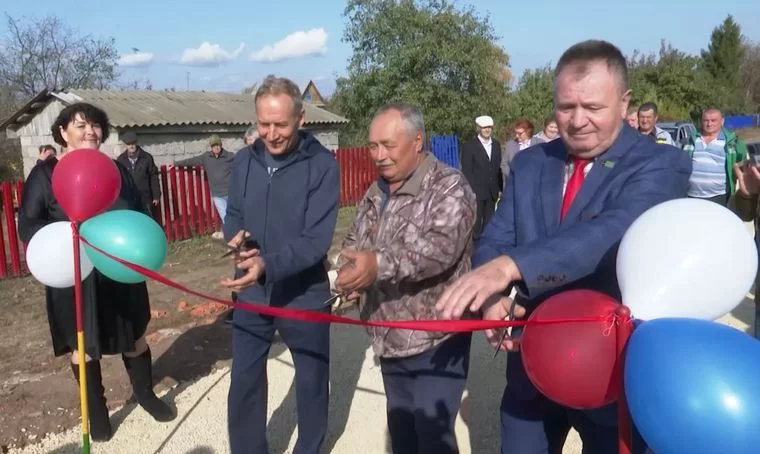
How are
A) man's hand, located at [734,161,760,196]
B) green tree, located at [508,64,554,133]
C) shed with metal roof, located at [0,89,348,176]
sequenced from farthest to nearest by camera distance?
green tree, located at [508,64,554,133], shed with metal roof, located at [0,89,348,176], man's hand, located at [734,161,760,196]

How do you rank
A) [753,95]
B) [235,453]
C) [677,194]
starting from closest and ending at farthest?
[677,194] < [235,453] < [753,95]

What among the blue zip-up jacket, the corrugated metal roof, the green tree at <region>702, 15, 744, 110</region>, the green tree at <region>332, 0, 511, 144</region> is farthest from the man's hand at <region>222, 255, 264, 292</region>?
the green tree at <region>702, 15, 744, 110</region>

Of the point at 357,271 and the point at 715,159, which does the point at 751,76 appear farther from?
the point at 357,271

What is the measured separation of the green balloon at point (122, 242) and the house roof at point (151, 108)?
9.04 metres

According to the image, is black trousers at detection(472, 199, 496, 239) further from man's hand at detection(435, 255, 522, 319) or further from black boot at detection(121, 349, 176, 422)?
man's hand at detection(435, 255, 522, 319)

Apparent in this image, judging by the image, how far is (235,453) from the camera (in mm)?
3320

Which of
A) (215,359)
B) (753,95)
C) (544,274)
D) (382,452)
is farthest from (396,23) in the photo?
(753,95)

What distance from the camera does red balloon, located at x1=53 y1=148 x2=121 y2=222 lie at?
9.56 ft

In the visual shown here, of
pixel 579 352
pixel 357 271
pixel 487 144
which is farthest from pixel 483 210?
pixel 579 352

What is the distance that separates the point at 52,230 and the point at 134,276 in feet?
1.71

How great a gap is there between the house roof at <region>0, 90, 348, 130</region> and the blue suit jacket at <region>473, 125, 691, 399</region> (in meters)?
10.1

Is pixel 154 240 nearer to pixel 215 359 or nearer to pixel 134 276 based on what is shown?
pixel 134 276

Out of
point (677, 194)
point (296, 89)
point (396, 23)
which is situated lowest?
point (677, 194)

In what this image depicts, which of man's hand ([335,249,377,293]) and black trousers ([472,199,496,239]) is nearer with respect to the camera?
man's hand ([335,249,377,293])
